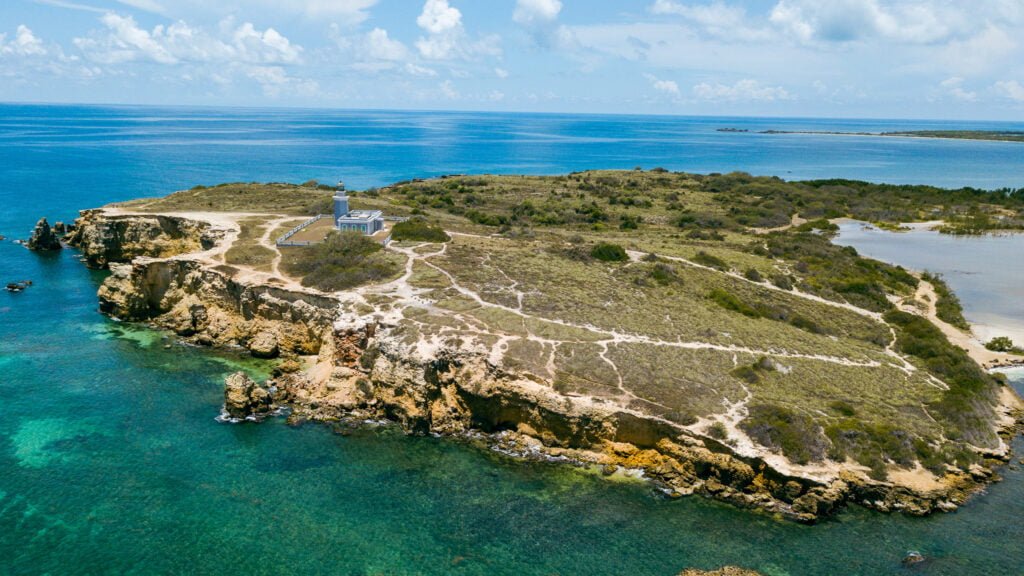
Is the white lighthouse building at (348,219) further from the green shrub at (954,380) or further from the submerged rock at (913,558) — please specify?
the submerged rock at (913,558)

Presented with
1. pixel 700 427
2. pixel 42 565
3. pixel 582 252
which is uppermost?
→ pixel 582 252

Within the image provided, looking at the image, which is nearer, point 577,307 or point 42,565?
point 42,565

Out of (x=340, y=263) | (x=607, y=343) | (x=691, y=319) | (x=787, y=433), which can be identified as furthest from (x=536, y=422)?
(x=340, y=263)

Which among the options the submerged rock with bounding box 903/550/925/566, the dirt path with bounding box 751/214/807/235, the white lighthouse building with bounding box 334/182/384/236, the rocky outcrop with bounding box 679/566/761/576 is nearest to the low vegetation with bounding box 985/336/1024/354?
the submerged rock with bounding box 903/550/925/566

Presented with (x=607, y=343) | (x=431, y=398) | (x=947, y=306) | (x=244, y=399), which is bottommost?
(x=244, y=399)

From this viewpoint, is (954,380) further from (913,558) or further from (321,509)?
(321,509)

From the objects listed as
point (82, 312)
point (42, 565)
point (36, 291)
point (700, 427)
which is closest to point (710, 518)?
point (700, 427)

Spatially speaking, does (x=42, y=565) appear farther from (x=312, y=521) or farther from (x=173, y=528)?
(x=312, y=521)
